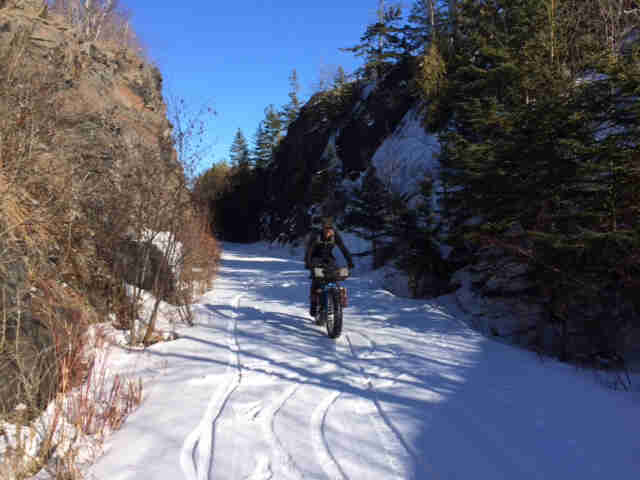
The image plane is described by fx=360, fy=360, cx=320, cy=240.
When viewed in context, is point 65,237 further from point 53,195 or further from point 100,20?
point 100,20

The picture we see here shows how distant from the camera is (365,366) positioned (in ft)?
14.7

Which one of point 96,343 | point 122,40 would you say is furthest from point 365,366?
point 122,40

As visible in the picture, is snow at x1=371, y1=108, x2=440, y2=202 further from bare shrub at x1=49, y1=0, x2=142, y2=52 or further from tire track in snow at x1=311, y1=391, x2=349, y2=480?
bare shrub at x1=49, y1=0, x2=142, y2=52

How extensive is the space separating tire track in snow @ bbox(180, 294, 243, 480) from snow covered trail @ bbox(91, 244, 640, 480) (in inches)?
0.5

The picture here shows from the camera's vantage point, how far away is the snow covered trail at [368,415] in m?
2.54

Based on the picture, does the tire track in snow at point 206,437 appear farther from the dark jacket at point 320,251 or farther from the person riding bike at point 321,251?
the dark jacket at point 320,251

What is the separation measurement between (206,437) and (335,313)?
3030mm

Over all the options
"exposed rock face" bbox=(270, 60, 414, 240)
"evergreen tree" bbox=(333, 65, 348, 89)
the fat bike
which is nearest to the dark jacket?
the fat bike

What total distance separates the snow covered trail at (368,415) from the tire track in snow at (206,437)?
0.5 inches

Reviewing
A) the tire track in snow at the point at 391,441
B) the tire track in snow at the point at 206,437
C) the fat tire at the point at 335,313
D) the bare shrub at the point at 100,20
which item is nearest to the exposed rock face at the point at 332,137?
the bare shrub at the point at 100,20

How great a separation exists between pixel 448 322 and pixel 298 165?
1208 inches

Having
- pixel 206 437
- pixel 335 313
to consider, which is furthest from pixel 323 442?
pixel 335 313

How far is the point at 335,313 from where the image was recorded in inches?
220

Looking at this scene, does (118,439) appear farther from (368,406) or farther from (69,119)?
(69,119)
